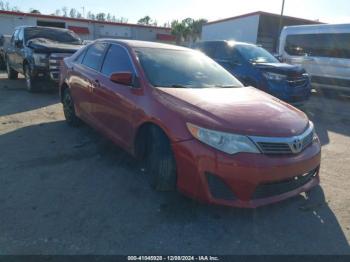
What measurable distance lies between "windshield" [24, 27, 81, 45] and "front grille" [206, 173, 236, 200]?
9097 mm

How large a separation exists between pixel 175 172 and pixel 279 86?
5.45m

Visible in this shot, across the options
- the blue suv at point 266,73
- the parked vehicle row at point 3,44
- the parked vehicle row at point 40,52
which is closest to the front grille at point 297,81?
the blue suv at point 266,73

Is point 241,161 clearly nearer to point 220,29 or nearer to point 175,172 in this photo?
point 175,172

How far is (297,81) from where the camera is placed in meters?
7.95

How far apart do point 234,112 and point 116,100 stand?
1.60 m

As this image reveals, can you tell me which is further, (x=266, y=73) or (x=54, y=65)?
(x=54, y=65)

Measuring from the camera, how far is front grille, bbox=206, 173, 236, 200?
2.83 meters

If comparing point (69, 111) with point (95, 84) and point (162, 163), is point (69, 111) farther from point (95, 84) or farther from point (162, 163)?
point (162, 163)

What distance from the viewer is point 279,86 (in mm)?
7754

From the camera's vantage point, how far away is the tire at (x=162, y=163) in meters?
3.16

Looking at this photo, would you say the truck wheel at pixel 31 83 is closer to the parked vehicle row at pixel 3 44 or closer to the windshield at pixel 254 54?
the parked vehicle row at pixel 3 44

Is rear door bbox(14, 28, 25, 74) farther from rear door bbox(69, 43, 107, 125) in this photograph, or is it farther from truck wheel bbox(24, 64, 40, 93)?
rear door bbox(69, 43, 107, 125)

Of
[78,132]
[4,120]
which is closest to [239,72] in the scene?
[78,132]

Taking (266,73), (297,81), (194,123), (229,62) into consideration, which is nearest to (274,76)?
(266,73)
